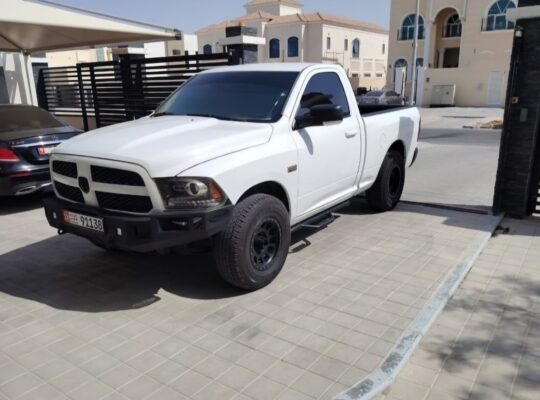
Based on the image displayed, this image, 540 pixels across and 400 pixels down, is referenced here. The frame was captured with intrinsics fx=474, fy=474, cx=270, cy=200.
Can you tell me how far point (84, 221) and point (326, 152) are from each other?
2.47m

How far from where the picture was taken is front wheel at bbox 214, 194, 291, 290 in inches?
154

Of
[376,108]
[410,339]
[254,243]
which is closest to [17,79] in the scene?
[376,108]

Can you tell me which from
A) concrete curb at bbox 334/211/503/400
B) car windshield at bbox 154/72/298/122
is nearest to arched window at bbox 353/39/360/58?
car windshield at bbox 154/72/298/122

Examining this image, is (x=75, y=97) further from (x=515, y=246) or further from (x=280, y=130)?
(x=515, y=246)

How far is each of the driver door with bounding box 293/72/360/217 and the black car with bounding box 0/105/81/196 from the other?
4.23m

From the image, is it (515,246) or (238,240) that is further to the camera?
(515,246)

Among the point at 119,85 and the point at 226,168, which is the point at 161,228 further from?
the point at 119,85

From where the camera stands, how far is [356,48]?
2520 inches

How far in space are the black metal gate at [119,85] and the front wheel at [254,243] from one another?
536cm

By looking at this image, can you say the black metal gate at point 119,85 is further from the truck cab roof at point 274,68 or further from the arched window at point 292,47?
the arched window at point 292,47

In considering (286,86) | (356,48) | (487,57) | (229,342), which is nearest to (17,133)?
(286,86)

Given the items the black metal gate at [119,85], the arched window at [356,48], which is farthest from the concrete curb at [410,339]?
the arched window at [356,48]

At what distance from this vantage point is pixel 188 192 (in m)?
3.66

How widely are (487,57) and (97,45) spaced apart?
3429 cm
